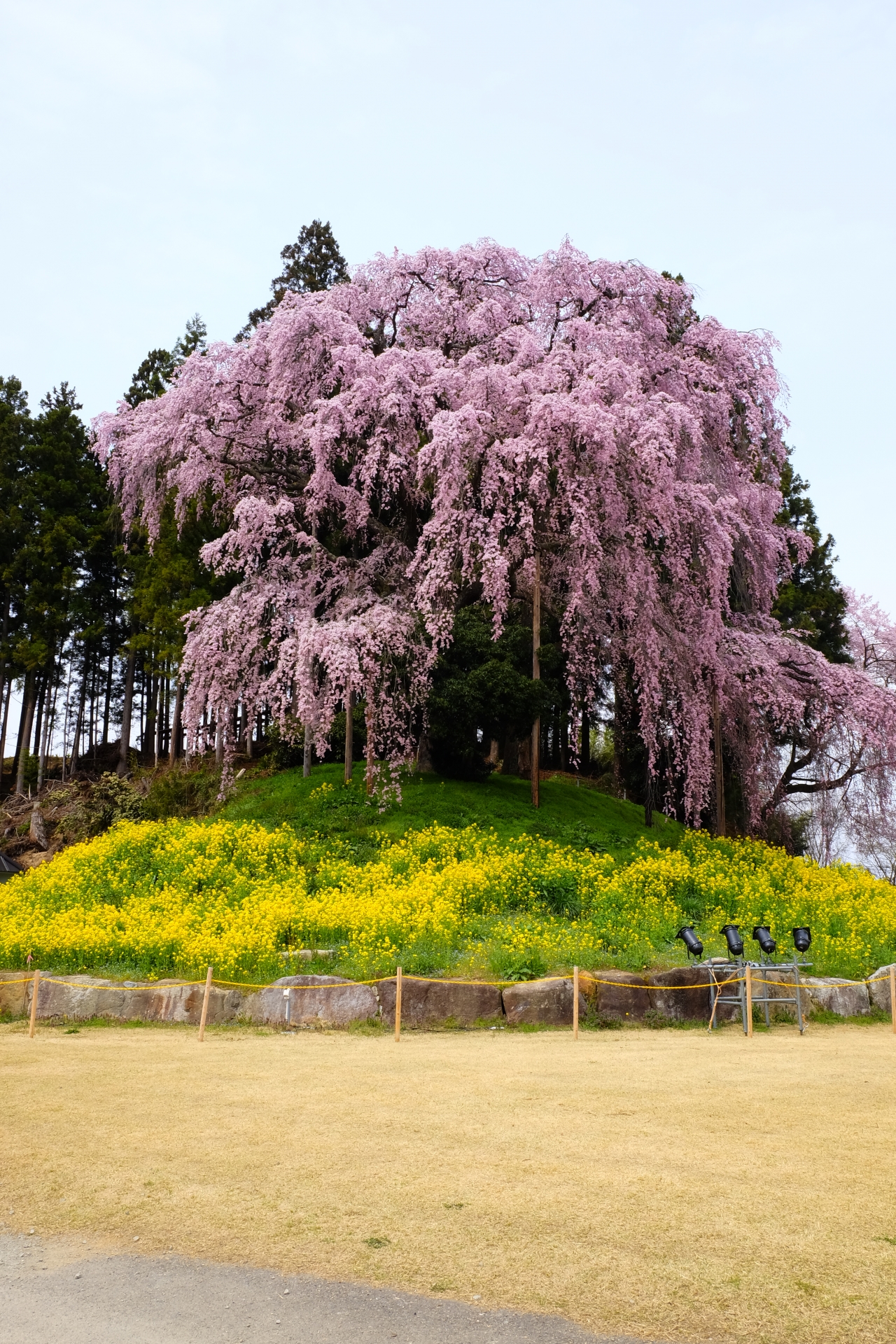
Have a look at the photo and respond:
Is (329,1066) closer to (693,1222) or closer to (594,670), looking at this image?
(693,1222)

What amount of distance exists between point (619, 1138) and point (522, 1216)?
5.93 feet

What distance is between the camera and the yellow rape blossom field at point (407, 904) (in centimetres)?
1384

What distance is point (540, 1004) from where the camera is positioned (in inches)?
486

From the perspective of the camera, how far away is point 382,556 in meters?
22.5

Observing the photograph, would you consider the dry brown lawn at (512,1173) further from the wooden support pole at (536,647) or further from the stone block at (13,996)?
the wooden support pole at (536,647)

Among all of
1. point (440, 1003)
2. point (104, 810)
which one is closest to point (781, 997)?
point (440, 1003)

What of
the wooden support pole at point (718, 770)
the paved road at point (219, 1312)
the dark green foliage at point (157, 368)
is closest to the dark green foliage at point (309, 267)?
the dark green foliage at point (157, 368)

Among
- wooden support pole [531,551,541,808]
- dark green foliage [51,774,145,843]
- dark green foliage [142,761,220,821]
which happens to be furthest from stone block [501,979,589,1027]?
dark green foliage [51,774,145,843]

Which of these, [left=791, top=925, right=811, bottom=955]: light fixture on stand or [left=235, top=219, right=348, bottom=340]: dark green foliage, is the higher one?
[left=235, top=219, right=348, bottom=340]: dark green foliage

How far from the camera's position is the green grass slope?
66.0ft

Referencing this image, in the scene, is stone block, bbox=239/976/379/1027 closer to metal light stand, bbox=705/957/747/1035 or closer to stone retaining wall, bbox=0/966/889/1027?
stone retaining wall, bbox=0/966/889/1027

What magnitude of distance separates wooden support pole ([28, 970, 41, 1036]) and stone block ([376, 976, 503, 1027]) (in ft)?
14.2

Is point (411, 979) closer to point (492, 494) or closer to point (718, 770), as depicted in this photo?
point (492, 494)

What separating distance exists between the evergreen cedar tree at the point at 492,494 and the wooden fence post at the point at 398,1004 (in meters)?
7.43
